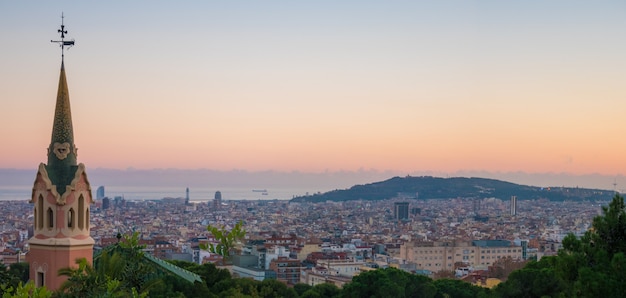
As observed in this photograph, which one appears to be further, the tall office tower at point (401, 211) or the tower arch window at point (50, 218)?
the tall office tower at point (401, 211)

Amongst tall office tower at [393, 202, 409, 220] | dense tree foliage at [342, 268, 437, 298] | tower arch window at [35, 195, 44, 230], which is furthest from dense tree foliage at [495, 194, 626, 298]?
tall office tower at [393, 202, 409, 220]

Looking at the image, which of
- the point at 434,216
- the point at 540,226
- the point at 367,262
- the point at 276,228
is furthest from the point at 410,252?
the point at 434,216

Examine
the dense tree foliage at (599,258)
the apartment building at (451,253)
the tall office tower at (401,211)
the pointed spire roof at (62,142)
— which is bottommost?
the apartment building at (451,253)

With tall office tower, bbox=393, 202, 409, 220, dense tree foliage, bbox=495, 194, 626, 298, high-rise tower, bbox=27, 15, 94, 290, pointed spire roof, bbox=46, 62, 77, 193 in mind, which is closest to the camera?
dense tree foliage, bbox=495, 194, 626, 298

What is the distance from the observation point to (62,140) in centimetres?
1402

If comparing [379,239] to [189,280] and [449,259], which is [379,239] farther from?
[189,280]

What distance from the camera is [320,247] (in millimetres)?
78062

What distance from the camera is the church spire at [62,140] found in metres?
13.8

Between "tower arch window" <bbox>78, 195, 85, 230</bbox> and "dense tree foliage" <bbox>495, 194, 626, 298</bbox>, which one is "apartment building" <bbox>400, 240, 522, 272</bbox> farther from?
"dense tree foliage" <bbox>495, 194, 626, 298</bbox>

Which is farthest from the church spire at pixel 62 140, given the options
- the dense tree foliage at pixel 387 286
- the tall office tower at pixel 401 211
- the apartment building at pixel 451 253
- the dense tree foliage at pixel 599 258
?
the tall office tower at pixel 401 211

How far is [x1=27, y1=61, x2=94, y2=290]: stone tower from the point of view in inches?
533

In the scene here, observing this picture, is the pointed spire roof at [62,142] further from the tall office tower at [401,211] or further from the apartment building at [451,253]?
the tall office tower at [401,211]

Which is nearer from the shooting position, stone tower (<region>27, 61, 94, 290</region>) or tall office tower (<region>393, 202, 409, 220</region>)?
stone tower (<region>27, 61, 94, 290</region>)

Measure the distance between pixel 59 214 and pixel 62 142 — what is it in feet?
3.29
